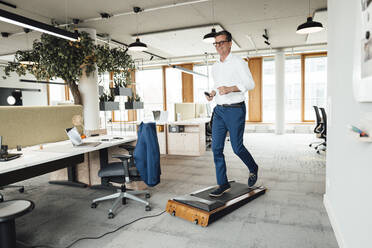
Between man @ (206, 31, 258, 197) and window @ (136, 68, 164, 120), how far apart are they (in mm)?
9772

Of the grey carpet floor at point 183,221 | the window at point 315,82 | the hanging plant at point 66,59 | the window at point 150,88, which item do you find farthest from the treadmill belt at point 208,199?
the window at point 150,88

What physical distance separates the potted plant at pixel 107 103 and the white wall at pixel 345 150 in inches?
135

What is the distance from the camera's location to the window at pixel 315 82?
33.4 feet

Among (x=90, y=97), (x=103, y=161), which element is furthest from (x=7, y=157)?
(x=90, y=97)

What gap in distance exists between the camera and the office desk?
215 centimetres

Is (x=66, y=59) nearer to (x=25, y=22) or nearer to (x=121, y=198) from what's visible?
(x=25, y=22)

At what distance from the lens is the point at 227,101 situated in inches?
113

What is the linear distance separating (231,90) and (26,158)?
2.09 meters

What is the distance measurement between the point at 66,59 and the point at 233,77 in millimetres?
3498

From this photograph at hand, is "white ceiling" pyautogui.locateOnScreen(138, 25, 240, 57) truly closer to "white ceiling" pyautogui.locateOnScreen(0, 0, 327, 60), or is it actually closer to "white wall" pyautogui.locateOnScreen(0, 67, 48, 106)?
"white ceiling" pyautogui.locateOnScreen(0, 0, 327, 60)

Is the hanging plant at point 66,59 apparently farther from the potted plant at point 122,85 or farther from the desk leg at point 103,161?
the desk leg at point 103,161

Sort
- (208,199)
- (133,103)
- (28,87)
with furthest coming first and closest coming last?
(28,87), (133,103), (208,199)

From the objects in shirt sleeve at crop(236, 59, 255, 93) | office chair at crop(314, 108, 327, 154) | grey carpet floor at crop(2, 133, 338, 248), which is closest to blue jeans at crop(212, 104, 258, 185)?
shirt sleeve at crop(236, 59, 255, 93)

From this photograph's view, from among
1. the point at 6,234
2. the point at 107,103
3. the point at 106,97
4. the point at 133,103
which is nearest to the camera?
the point at 6,234
